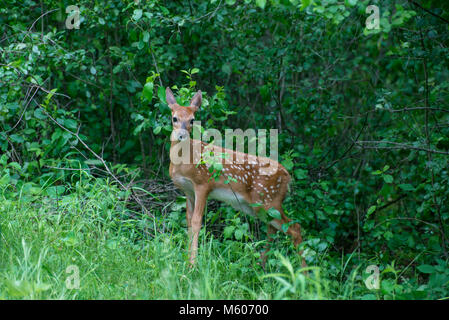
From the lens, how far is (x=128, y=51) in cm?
681

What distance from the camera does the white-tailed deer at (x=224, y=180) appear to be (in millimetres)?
5426

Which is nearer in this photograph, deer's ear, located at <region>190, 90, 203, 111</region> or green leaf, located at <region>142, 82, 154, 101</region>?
green leaf, located at <region>142, 82, 154, 101</region>

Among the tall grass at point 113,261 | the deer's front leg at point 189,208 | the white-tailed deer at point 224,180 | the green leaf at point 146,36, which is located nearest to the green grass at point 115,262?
the tall grass at point 113,261

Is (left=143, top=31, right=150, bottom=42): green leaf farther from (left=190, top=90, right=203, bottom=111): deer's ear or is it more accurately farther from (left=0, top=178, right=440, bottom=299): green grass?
(left=0, top=178, right=440, bottom=299): green grass

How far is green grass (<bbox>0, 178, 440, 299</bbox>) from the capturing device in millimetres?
4012

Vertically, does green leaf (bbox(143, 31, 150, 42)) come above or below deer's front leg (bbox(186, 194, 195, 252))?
above

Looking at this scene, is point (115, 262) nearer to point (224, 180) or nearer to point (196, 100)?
point (224, 180)

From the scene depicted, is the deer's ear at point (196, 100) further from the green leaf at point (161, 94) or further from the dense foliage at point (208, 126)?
the green leaf at point (161, 94)

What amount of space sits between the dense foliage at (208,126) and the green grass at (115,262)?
0.06 feet

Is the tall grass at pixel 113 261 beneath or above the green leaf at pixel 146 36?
beneath

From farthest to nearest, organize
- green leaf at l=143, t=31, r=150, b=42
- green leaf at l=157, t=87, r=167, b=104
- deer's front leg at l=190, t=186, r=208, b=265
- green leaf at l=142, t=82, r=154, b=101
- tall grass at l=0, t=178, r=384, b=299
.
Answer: green leaf at l=143, t=31, r=150, b=42 < deer's front leg at l=190, t=186, r=208, b=265 < green leaf at l=157, t=87, r=167, b=104 < green leaf at l=142, t=82, r=154, b=101 < tall grass at l=0, t=178, r=384, b=299

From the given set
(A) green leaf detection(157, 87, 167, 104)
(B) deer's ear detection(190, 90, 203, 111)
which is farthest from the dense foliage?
(B) deer's ear detection(190, 90, 203, 111)

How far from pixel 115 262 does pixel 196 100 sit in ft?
5.56

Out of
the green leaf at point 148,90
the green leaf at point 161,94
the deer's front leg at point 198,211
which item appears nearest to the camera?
the green leaf at point 148,90
